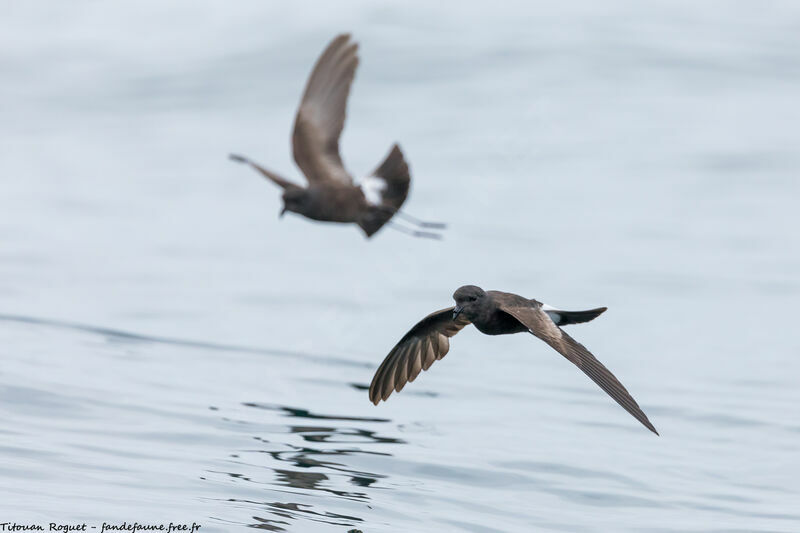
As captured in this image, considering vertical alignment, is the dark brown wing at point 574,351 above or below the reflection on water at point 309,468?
above

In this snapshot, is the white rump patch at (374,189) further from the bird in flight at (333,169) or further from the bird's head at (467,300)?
the bird's head at (467,300)

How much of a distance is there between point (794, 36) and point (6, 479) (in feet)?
51.8

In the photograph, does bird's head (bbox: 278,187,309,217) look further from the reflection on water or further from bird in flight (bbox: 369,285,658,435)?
bird in flight (bbox: 369,285,658,435)

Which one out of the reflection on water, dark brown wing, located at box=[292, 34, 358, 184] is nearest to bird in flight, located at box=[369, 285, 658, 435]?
the reflection on water

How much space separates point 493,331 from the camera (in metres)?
6.57

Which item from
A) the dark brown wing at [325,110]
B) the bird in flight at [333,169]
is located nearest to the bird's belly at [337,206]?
the bird in flight at [333,169]

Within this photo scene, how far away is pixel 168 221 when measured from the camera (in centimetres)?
1606

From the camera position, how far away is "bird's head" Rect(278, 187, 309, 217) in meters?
9.39

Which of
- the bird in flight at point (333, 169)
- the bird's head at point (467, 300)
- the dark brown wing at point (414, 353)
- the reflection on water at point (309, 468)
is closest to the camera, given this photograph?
the reflection on water at point (309, 468)

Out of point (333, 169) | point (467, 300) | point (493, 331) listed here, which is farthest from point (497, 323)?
point (333, 169)

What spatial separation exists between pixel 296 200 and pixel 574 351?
3.85 m

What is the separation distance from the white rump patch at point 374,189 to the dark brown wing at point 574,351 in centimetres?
282

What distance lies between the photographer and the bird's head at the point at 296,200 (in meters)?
9.39

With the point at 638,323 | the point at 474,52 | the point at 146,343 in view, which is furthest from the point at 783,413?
the point at 474,52
